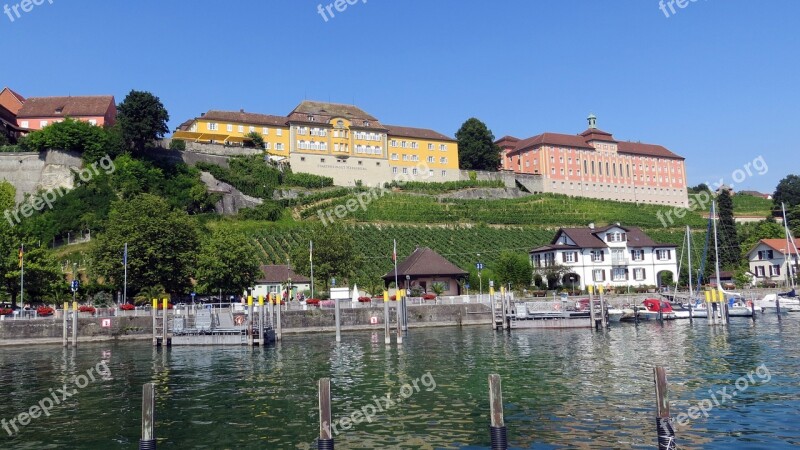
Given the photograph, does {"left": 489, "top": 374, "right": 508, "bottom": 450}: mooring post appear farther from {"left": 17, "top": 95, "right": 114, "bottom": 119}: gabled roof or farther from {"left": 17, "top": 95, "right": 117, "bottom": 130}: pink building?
{"left": 17, "top": 95, "right": 114, "bottom": 119}: gabled roof

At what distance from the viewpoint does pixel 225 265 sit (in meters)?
60.2

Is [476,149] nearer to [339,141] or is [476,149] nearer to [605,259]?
[339,141]

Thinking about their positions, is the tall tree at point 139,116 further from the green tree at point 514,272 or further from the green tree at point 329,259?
the green tree at point 514,272

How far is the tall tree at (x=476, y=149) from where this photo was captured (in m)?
139

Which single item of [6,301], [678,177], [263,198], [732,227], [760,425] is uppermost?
[678,177]

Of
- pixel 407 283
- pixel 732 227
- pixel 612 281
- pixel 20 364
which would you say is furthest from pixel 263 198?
pixel 732 227

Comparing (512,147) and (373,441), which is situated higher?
(512,147)

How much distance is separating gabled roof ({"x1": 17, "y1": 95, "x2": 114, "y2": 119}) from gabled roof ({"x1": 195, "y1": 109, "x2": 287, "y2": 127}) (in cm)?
1644

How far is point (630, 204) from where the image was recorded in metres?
141

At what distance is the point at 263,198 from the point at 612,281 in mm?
55323

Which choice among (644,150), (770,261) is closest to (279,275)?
(770,261)

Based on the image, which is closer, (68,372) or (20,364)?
(68,372)

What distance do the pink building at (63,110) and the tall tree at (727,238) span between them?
9785 centimetres

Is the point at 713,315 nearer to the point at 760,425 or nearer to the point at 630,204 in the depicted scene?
the point at 760,425
